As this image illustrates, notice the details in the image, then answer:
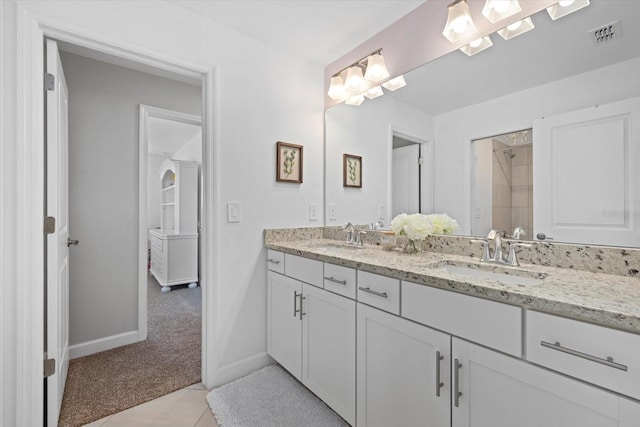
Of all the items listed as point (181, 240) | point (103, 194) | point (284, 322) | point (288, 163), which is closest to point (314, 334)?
point (284, 322)

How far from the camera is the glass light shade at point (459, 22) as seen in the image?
1439mm

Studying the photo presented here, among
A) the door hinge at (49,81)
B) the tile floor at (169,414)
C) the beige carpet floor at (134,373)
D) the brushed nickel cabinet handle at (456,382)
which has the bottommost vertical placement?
the tile floor at (169,414)

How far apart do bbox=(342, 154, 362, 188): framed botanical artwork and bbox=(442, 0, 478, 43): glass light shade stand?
3.12 ft

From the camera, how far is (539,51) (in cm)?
129

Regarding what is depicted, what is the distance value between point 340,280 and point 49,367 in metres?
1.48

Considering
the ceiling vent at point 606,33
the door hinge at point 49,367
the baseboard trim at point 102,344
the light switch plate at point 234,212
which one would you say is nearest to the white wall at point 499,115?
the ceiling vent at point 606,33

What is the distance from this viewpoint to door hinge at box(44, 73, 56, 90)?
1451 millimetres

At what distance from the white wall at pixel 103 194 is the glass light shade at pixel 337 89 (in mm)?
1598

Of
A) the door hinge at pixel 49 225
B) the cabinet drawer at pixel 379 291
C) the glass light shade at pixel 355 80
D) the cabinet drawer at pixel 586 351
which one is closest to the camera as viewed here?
the cabinet drawer at pixel 586 351

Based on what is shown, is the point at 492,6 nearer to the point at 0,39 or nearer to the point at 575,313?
the point at 575,313

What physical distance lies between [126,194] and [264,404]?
195 cm

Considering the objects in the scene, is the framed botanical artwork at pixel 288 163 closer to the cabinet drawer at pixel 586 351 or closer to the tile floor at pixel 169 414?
the tile floor at pixel 169 414

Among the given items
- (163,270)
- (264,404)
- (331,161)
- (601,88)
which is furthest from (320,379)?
(163,270)

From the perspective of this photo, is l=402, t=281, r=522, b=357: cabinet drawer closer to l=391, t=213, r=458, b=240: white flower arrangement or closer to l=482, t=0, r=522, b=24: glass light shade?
l=391, t=213, r=458, b=240: white flower arrangement
